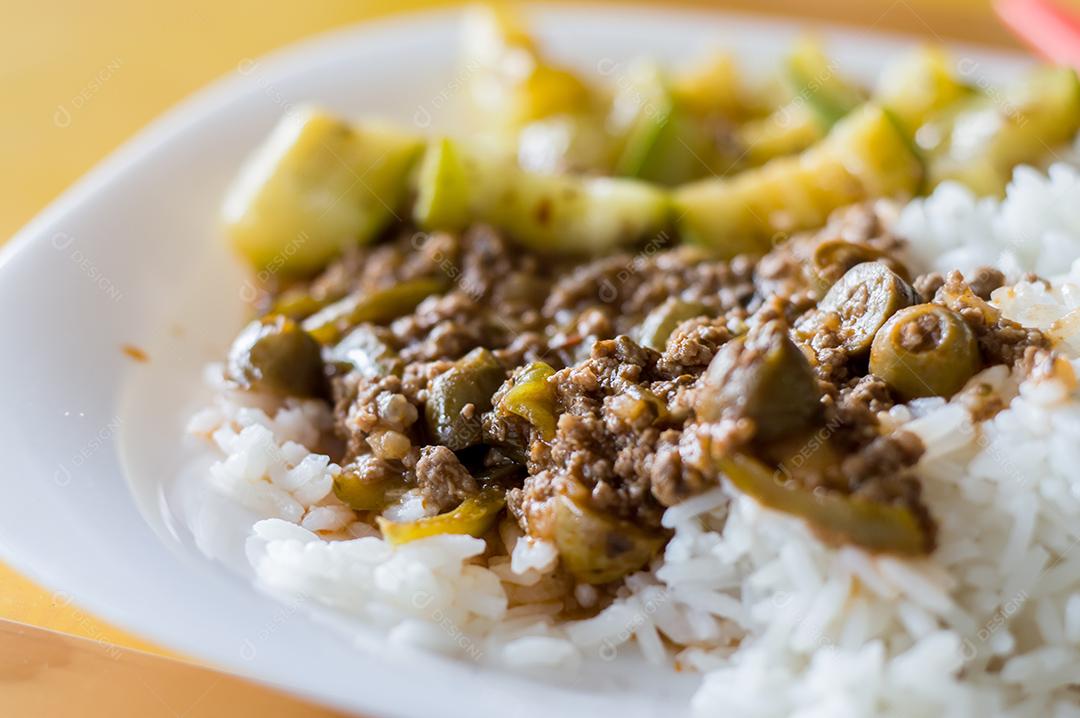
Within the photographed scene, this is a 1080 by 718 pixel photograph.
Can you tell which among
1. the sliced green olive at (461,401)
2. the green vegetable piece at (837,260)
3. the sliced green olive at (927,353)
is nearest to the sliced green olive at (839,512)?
the sliced green olive at (927,353)

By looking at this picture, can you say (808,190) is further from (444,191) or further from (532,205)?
(444,191)

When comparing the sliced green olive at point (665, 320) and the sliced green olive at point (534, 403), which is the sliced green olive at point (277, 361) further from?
the sliced green olive at point (665, 320)

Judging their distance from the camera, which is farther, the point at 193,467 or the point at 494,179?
the point at 494,179

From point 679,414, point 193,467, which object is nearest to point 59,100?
point 193,467

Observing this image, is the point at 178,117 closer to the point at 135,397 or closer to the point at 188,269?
the point at 188,269

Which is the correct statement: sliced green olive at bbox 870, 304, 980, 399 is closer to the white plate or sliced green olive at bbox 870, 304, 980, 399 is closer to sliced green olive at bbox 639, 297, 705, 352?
sliced green olive at bbox 639, 297, 705, 352

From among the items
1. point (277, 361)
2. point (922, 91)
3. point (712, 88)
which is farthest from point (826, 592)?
point (712, 88)

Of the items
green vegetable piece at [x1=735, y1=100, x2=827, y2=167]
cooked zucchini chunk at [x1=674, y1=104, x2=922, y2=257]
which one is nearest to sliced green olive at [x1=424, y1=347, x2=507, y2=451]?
cooked zucchini chunk at [x1=674, y1=104, x2=922, y2=257]
